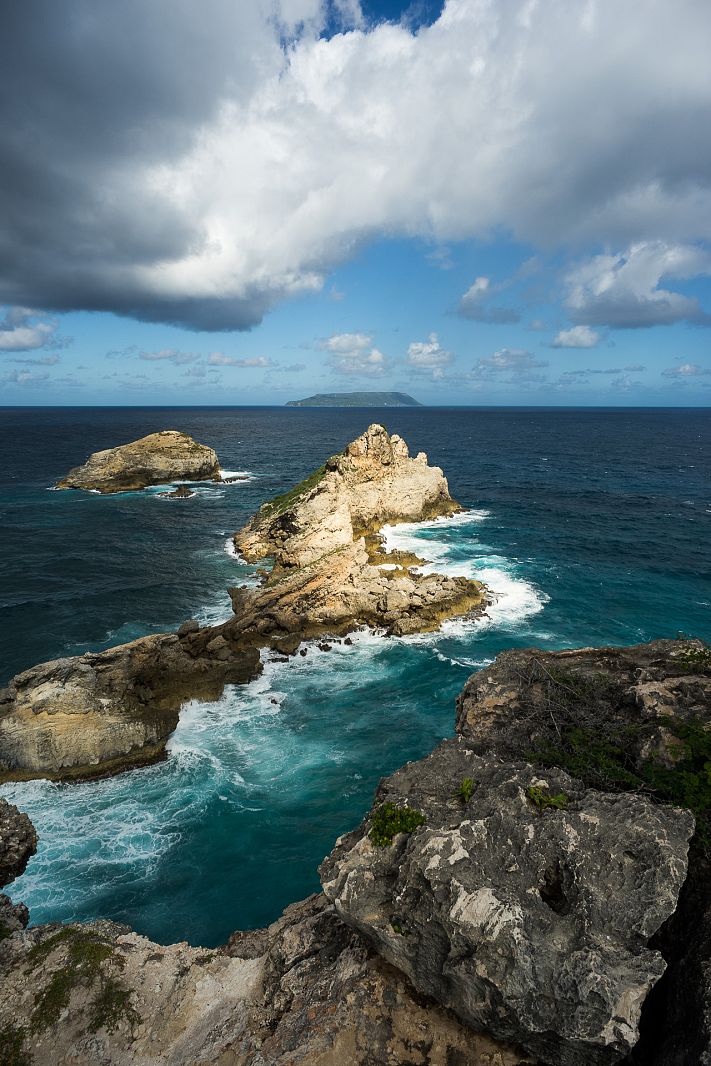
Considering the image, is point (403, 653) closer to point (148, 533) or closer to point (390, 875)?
point (390, 875)

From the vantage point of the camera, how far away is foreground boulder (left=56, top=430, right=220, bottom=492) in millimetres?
82812

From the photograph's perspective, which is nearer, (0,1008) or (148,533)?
(0,1008)

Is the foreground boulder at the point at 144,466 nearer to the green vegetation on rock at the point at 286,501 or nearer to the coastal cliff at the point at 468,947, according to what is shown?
the green vegetation on rock at the point at 286,501

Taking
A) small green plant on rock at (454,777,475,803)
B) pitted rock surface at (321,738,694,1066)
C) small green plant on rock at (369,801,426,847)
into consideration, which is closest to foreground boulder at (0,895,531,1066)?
pitted rock surface at (321,738,694,1066)

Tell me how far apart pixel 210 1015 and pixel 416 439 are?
15335 centimetres

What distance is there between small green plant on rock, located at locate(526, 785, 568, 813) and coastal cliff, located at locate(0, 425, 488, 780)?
63.8ft

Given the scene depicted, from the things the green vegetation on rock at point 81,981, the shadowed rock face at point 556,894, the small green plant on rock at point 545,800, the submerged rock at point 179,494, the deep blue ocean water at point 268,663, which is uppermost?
the small green plant on rock at point 545,800

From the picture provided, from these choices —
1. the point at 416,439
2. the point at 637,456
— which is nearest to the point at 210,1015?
the point at 637,456

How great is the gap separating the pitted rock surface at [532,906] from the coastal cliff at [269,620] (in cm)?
1808

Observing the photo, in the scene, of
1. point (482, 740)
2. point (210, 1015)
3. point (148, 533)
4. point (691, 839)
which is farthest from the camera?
point (148, 533)

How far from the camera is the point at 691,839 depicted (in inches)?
351

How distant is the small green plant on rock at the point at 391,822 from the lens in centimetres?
935

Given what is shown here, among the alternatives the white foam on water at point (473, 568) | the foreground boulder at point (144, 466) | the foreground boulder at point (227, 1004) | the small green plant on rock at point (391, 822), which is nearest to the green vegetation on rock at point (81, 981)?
the foreground boulder at point (227, 1004)

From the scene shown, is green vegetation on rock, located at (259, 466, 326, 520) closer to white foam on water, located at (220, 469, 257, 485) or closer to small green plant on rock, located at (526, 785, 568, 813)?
white foam on water, located at (220, 469, 257, 485)
